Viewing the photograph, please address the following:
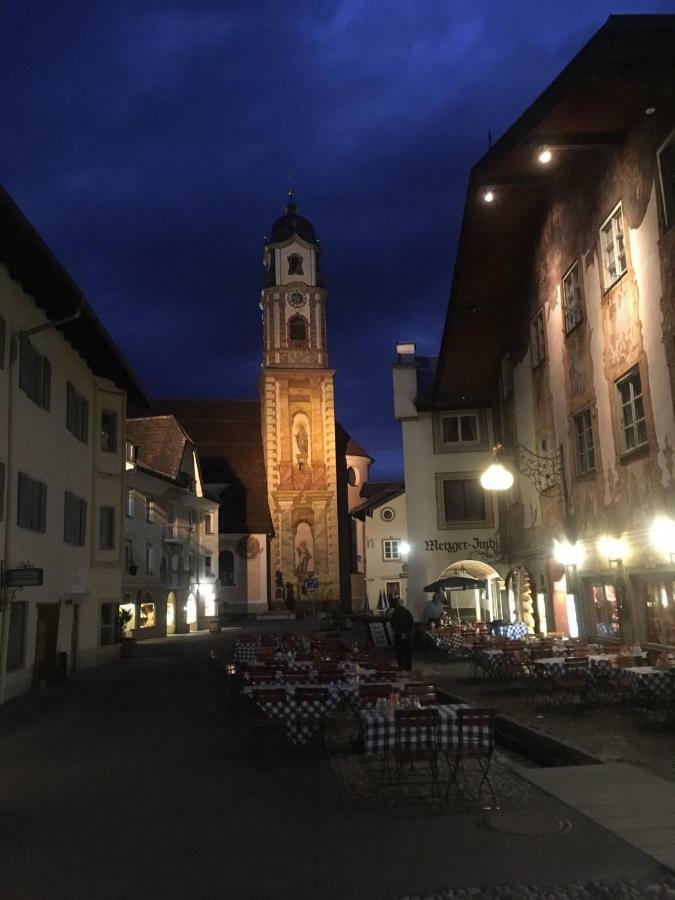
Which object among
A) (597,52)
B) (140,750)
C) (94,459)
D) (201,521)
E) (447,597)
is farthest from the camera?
(201,521)

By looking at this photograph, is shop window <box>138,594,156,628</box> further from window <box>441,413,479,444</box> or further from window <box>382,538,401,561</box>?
window <box>441,413,479,444</box>

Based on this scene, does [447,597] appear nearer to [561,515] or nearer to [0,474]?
[561,515]

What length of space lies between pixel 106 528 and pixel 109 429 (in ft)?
10.4

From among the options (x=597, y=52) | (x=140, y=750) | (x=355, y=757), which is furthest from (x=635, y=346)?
(x=140, y=750)

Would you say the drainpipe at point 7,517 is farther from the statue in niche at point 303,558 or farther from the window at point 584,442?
the statue in niche at point 303,558

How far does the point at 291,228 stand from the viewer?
69.8 metres

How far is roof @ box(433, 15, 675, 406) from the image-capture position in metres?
13.1

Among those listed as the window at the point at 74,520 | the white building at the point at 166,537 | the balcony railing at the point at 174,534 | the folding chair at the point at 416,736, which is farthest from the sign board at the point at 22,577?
the balcony railing at the point at 174,534

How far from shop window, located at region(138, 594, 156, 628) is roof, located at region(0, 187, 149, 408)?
55.0 ft

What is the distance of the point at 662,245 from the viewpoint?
13.4 m

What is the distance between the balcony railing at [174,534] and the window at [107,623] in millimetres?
14813

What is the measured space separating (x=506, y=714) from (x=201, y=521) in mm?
36901

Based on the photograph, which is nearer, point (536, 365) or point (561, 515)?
point (561, 515)

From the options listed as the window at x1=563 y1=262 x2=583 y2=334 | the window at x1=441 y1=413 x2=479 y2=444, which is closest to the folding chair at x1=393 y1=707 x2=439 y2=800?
the window at x1=563 y1=262 x2=583 y2=334
